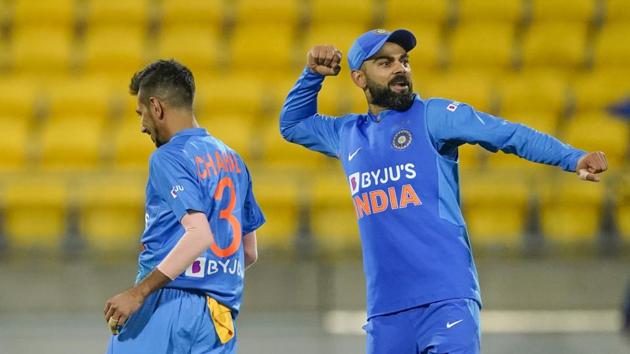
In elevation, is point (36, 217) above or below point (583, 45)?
below

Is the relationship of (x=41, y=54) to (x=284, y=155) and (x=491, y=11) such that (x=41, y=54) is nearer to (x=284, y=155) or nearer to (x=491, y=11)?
(x=284, y=155)

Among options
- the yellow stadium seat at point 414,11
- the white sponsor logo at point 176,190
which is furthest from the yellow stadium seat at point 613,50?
the white sponsor logo at point 176,190

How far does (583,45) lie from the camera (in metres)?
10.5

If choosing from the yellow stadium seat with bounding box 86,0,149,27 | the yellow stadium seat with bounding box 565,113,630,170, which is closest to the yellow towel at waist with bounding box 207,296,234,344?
the yellow stadium seat with bounding box 565,113,630,170

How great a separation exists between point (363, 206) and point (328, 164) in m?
4.76

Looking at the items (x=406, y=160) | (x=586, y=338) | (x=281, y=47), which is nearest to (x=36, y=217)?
(x=281, y=47)

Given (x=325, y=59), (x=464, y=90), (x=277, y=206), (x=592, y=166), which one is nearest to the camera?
(x=592, y=166)

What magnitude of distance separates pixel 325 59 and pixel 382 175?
60 centimetres

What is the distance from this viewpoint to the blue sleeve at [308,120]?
509 cm

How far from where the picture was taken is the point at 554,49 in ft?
34.1

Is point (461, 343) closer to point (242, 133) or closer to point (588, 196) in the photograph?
point (588, 196)

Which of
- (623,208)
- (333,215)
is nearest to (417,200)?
(333,215)

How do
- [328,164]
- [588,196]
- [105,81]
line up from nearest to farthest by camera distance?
[588,196]
[328,164]
[105,81]

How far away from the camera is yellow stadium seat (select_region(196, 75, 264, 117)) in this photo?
9.84 meters
